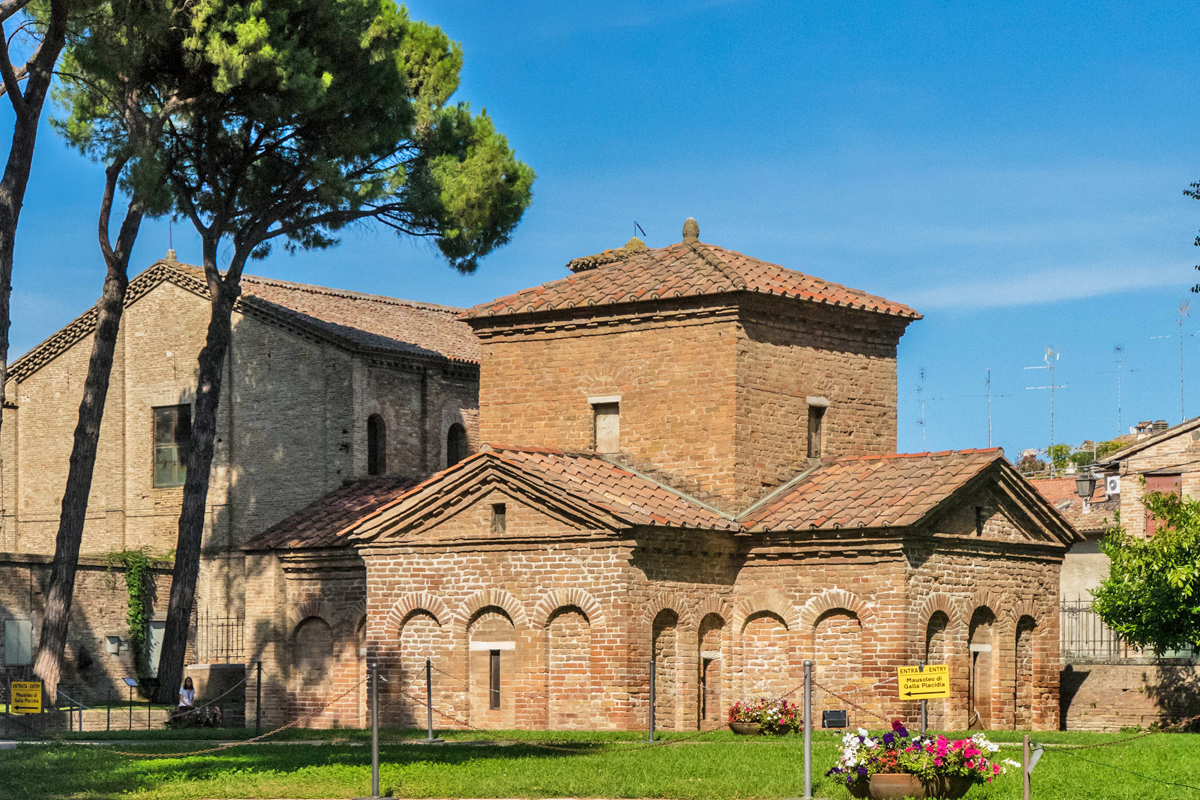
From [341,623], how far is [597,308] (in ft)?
25.4

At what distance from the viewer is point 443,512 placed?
25922mm

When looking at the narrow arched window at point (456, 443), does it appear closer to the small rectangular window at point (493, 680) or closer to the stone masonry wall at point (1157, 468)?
the small rectangular window at point (493, 680)

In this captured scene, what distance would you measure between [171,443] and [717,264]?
15.2 meters

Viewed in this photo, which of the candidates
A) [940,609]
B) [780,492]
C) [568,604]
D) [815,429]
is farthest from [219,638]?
[940,609]

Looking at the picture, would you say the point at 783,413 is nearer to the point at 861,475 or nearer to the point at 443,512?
the point at 861,475

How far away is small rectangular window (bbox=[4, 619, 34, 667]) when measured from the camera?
104 ft

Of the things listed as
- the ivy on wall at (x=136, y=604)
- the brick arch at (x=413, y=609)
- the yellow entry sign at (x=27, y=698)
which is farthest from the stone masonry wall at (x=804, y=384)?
the ivy on wall at (x=136, y=604)

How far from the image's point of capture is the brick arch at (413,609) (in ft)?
84.7

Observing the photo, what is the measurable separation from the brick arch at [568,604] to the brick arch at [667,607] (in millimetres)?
773

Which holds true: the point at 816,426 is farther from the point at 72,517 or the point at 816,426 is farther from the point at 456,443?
the point at 72,517

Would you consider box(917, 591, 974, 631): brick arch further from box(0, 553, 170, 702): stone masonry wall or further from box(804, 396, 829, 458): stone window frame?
box(0, 553, 170, 702): stone masonry wall

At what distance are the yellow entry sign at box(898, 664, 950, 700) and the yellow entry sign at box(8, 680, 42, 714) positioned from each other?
12.1 m

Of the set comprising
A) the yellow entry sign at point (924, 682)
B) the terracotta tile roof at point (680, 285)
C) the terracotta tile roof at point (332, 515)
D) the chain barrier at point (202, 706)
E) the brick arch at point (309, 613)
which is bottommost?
the chain barrier at point (202, 706)

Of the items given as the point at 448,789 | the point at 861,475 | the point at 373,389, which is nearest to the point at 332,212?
the point at 373,389
